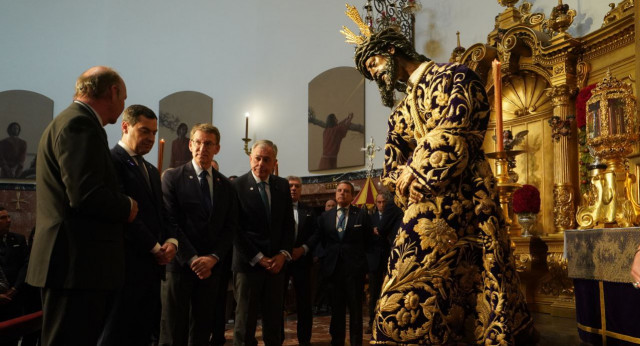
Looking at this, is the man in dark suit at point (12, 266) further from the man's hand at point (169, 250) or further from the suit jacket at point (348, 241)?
the suit jacket at point (348, 241)

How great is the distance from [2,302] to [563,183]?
5.49 metres

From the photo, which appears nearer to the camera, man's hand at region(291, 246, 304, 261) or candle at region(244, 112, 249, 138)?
man's hand at region(291, 246, 304, 261)

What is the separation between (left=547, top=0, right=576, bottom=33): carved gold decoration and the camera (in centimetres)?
570

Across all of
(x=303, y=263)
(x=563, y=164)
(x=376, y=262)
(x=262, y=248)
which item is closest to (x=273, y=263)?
(x=262, y=248)

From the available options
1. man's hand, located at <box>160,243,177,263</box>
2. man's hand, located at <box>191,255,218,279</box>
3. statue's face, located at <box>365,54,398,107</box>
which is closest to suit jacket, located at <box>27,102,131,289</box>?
man's hand, located at <box>160,243,177,263</box>

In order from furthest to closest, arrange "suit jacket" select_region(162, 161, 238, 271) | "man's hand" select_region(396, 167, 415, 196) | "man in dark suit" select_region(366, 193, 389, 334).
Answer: "man in dark suit" select_region(366, 193, 389, 334) → "suit jacket" select_region(162, 161, 238, 271) → "man's hand" select_region(396, 167, 415, 196)

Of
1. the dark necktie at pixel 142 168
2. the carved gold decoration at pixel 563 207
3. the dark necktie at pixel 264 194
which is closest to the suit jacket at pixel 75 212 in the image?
the dark necktie at pixel 142 168

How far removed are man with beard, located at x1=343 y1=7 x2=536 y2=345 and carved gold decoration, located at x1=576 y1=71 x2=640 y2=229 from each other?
1.41 m

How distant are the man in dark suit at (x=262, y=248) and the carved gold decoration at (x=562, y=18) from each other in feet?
12.8

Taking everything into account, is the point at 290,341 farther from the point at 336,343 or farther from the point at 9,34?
the point at 9,34

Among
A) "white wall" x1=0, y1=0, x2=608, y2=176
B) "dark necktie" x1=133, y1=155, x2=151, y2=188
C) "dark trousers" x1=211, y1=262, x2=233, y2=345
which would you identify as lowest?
"dark trousers" x1=211, y1=262, x2=233, y2=345

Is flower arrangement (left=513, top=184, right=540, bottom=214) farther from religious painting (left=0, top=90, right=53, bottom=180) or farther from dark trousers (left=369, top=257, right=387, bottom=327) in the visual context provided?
religious painting (left=0, top=90, right=53, bottom=180)

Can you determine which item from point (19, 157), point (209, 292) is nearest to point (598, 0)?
point (209, 292)

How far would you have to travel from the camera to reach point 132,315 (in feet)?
8.53
